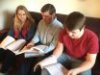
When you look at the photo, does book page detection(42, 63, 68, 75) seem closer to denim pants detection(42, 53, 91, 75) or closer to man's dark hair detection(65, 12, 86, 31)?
denim pants detection(42, 53, 91, 75)

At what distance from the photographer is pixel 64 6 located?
10.0 ft

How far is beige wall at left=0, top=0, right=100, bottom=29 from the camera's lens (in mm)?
2883

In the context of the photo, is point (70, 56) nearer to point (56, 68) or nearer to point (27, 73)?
point (56, 68)

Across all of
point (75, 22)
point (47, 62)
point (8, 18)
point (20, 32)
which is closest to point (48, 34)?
point (20, 32)

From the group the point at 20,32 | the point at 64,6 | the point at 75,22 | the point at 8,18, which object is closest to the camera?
the point at 75,22

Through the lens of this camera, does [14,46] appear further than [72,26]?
Yes

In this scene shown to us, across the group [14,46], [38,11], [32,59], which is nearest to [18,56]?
[32,59]

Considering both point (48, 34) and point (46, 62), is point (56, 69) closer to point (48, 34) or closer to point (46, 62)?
point (46, 62)

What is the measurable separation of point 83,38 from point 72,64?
281 mm

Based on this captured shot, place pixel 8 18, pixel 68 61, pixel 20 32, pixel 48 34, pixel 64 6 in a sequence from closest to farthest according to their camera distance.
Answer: pixel 68 61 < pixel 48 34 < pixel 20 32 < pixel 64 6 < pixel 8 18

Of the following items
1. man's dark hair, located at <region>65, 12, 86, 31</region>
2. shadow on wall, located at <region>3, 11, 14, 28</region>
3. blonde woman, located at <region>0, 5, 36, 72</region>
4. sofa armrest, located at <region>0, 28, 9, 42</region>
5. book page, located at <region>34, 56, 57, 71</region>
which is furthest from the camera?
shadow on wall, located at <region>3, 11, 14, 28</region>

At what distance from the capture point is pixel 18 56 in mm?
2410

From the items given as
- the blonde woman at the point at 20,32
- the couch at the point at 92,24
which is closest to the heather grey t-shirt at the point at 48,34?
the blonde woman at the point at 20,32

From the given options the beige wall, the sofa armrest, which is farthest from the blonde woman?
the beige wall
